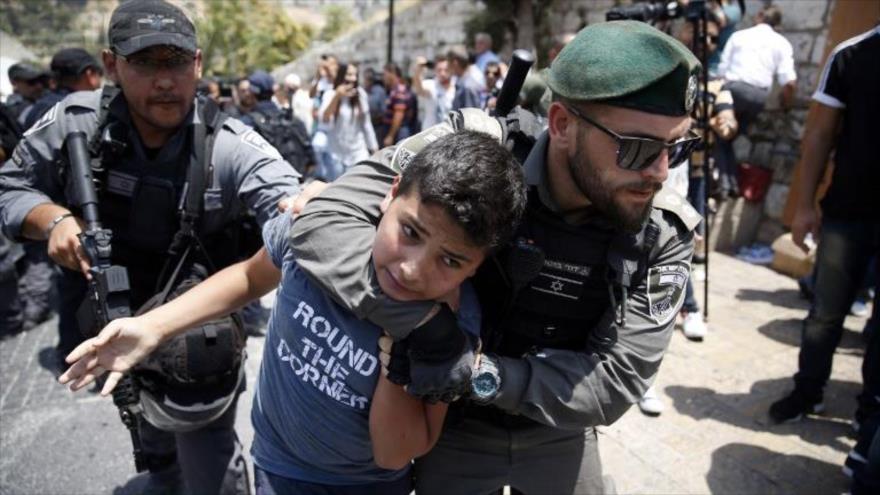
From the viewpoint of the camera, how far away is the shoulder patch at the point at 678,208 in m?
1.52

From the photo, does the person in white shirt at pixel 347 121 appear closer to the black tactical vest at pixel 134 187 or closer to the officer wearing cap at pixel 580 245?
the black tactical vest at pixel 134 187

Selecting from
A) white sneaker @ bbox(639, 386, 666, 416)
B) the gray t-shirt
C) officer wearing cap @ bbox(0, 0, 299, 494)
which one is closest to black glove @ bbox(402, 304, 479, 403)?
the gray t-shirt

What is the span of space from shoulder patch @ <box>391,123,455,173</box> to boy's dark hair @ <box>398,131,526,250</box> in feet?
0.64

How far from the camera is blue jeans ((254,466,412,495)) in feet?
5.17

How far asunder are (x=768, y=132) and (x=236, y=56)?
25105 millimetres

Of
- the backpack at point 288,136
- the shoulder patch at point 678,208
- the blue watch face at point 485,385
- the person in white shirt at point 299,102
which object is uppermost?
the shoulder patch at point 678,208

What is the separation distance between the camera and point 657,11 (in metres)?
3.51

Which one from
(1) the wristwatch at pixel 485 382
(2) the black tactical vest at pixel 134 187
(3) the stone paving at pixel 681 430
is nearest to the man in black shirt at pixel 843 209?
(3) the stone paving at pixel 681 430

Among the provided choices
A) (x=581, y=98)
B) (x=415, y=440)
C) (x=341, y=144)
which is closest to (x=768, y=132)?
(x=341, y=144)

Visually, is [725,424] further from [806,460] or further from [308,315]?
[308,315]

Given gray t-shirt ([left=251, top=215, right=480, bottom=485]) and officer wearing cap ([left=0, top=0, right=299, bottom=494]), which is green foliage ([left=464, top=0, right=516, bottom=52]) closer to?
officer wearing cap ([left=0, top=0, right=299, bottom=494])

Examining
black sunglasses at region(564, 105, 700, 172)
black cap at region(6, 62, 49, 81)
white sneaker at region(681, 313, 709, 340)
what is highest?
black sunglasses at region(564, 105, 700, 172)

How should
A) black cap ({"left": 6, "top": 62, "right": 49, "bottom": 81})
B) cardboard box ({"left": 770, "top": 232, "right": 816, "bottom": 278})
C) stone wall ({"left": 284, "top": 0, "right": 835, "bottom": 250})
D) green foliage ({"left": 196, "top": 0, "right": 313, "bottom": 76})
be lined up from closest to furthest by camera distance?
cardboard box ({"left": 770, "top": 232, "right": 816, "bottom": 278}), stone wall ({"left": 284, "top": 0, "right": 835, "bottom": 250}), black cap ({"left": 6, "top": 62, "right": 49, "bottom": 81}), green foliage ({"left": 196, "top": 0, "right": 313, "bottom": 76})

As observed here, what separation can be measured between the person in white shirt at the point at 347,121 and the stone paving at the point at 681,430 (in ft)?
11.8
